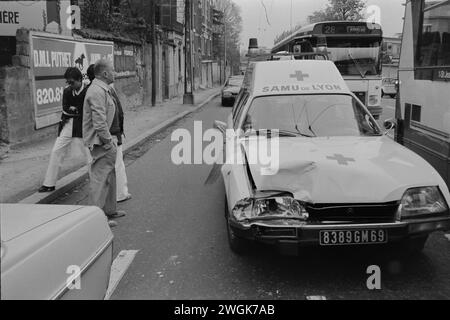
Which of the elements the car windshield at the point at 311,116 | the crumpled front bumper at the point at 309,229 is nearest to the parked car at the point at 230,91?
the car windshield at the point at 311,116

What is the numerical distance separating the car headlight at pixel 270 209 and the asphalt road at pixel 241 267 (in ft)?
2.01

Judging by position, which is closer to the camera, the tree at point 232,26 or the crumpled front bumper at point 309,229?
the crumpled front bumper at point 309,229

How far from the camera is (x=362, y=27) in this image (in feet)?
52.2

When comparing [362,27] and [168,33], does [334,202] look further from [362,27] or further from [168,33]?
[168,33]

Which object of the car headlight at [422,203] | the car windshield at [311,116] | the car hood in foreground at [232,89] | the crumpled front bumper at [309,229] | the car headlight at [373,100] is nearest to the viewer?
the crumpled front bumper at [309,229]

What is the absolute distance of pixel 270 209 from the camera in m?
4.20

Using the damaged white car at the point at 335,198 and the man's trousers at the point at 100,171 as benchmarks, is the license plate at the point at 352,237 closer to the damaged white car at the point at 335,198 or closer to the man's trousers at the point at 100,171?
the damaged white car at the point at 335,198

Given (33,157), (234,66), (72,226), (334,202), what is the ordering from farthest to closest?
(234,66) → (33,157) → (334,202) → (72,226)

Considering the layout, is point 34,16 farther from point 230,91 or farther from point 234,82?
point 234,82

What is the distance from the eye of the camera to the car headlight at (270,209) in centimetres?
414

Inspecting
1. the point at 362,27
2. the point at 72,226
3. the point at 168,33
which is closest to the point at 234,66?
the point at 168,33

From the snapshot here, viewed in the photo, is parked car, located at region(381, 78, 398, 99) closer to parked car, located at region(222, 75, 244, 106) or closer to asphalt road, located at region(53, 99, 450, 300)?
parked car, located at region(222, 75, 244, 106)

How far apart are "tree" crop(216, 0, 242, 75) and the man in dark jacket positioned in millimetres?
70350

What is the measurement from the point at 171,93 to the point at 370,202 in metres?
27.2
